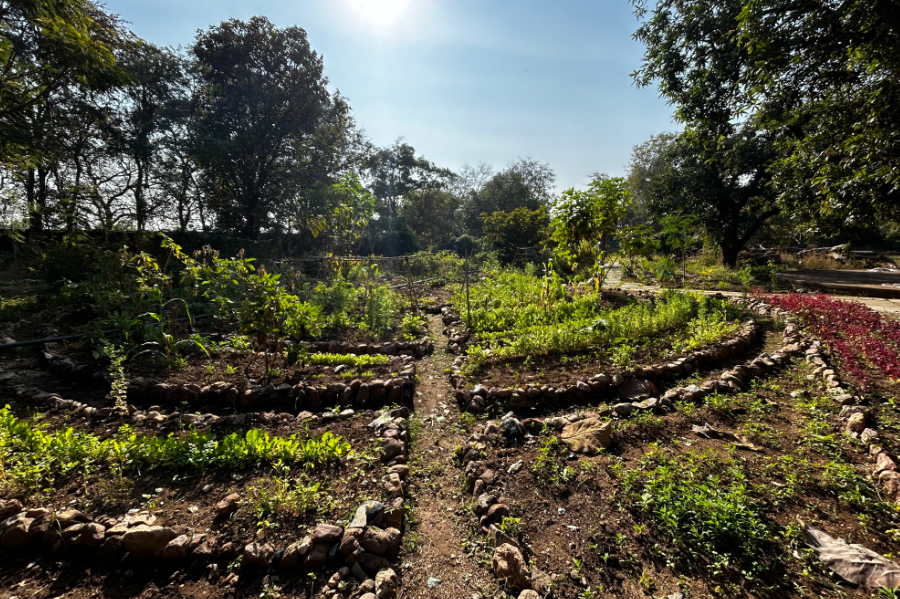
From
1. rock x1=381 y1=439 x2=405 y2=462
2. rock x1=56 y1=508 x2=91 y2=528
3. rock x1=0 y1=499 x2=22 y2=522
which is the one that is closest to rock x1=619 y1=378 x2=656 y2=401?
rock x1=381 y1=439 x2=405 y2=462

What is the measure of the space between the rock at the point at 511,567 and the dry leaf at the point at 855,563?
1.53 m

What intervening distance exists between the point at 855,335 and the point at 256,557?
7100 millimetres

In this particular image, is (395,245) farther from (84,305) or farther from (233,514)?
(233,514)

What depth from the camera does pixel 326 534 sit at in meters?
1.94

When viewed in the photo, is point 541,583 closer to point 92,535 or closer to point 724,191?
point 92,535

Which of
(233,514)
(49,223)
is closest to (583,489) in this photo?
(233,514)

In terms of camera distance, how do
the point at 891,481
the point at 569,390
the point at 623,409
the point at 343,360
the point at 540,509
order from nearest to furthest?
1. the point at 891,481
2. the point at 540,509
3. the point at 623,409
4. the point at 569,390
5. the point at 343,360

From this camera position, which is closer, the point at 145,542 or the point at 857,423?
the point at 145,542

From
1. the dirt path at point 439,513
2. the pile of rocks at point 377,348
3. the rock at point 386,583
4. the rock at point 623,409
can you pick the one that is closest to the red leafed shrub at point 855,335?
the rock at point 623,409

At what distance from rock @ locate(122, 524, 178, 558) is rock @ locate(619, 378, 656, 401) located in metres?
4.02

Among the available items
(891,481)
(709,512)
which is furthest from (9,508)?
(891,481)

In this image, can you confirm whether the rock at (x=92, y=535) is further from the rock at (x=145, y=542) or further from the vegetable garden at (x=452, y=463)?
the rock at (x=145, y=542)

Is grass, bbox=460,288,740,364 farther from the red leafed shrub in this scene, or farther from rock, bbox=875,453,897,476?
rock, bbox=875,453,897,476

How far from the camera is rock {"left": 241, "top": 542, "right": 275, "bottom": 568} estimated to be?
1843mm
